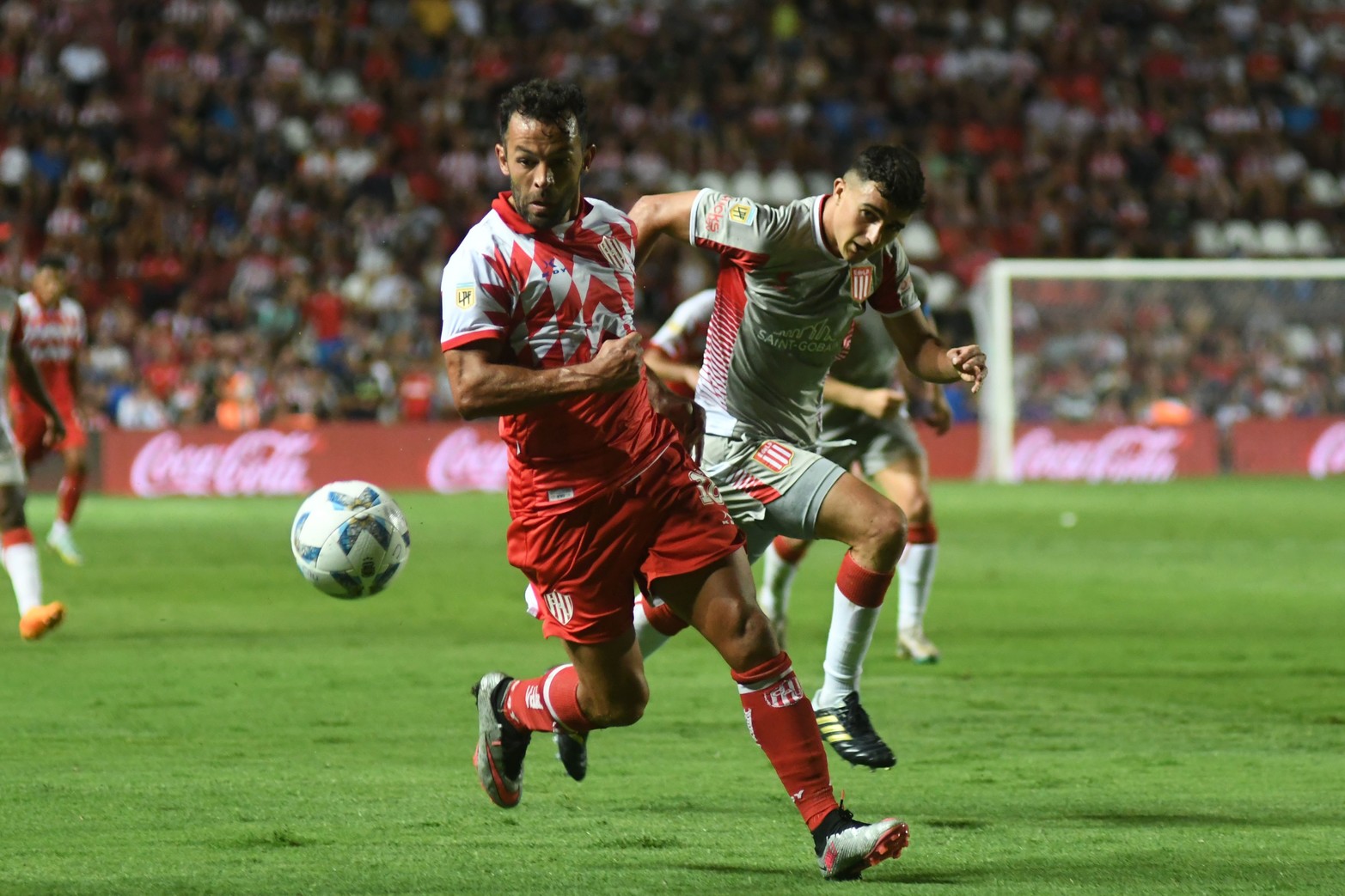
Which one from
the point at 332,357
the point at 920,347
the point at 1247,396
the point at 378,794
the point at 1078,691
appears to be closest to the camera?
the point at 378,794

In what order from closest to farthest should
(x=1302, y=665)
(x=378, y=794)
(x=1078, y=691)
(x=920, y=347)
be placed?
(x=378, y=794) → (x=920, y=347) → (x=1078, y=691) → (x=1302, y=665)

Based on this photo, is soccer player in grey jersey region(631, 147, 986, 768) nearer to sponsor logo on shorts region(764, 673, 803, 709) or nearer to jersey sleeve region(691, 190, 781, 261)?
jersey sleeve region(691, 190, 781, 261)

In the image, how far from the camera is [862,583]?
6594mm

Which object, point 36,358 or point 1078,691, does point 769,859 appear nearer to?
point 1078,691

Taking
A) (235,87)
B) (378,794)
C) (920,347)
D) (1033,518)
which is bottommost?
A: (1033,518)

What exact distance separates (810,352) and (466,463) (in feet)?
56.7

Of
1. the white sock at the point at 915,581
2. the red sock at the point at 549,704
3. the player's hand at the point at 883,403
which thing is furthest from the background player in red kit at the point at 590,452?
the white sock at the point at 915,581

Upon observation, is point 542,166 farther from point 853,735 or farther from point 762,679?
point 853,735

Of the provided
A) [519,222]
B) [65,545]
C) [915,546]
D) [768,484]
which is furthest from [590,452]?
[65,545]

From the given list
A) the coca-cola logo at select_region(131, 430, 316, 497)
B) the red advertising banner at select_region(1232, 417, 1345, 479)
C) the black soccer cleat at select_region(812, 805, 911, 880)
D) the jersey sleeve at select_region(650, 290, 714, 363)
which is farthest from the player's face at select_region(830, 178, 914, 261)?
the red advertising banner at select_region(1232, 417, 1345, 479)

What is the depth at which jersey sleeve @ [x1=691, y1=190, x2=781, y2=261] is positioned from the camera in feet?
20.9

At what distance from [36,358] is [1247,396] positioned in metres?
17.6

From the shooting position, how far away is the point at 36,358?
15070mm

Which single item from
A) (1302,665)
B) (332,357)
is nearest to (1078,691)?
(1302,665)
